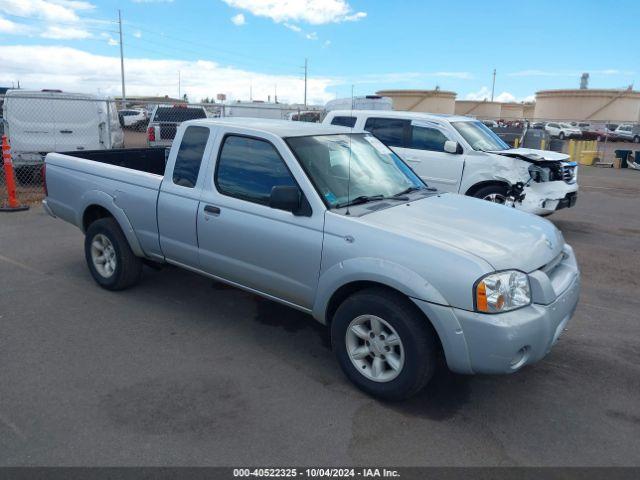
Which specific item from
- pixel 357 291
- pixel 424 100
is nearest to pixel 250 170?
pixel 357 291

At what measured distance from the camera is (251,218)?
405 cm

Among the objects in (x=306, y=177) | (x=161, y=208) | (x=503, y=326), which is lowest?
(x=503, y=326)

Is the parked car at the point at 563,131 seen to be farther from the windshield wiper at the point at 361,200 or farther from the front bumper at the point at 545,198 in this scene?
the windshield wiper at the point at 361,200

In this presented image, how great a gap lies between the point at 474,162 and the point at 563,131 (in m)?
42.2

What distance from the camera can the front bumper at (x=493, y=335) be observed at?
3.06 m

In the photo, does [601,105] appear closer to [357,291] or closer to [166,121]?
[166,121]

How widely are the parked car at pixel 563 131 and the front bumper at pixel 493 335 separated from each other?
1813 inches

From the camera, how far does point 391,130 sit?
9117 millimetres

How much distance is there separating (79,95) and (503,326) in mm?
11372

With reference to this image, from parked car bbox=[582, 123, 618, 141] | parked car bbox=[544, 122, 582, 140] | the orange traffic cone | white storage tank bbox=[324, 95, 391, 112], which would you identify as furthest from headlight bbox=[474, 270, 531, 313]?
parked car bbox=[582, 123, 618, 141]

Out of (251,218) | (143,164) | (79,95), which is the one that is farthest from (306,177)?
(79,95)

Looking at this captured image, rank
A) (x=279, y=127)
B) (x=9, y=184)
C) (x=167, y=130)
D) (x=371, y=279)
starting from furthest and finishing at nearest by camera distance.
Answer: (x=167, y=130)
(x=9, y=184)
(x=279, y=127)
(x=371, y=279)

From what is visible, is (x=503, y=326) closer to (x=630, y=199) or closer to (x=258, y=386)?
(x=258, y=386)

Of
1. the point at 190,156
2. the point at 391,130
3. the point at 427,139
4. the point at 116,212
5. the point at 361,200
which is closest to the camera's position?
the point at 361,200
